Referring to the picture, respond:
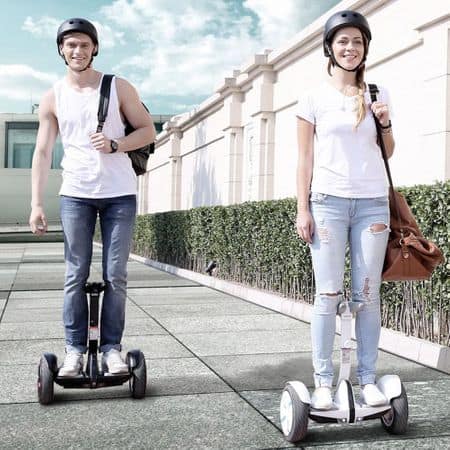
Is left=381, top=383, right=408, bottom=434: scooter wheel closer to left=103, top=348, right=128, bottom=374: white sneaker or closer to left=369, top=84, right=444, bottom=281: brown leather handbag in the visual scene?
left=369, top=84, right=444, bottom=281: brown leather handbag

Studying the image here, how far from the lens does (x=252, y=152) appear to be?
16078 mm

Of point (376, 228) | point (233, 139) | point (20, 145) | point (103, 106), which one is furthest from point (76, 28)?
point (20, 145)

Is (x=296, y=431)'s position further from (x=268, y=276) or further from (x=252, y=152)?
(x=252, y=152)

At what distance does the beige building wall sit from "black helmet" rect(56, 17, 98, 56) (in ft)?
12.8

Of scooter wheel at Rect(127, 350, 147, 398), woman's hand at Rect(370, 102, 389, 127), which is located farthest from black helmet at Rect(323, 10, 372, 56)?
scooter wheel at Rect(127, 350, 147, 398)

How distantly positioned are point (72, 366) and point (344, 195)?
1767 mm

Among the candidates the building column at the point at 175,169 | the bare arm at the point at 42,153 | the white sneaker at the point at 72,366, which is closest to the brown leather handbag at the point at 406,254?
the white sneaker at the point at 72,366

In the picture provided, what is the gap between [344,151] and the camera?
3641 millimetres

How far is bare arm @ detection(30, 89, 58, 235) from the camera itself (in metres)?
4.33

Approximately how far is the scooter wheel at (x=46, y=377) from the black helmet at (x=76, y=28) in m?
1.79

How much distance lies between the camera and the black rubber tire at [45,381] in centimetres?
413

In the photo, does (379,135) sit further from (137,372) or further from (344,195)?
(137,372)

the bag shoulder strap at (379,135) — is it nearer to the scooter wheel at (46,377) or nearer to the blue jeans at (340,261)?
the blue jeans at (340,261)

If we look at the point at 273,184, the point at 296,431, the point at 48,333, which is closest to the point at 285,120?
the point at 273,184
